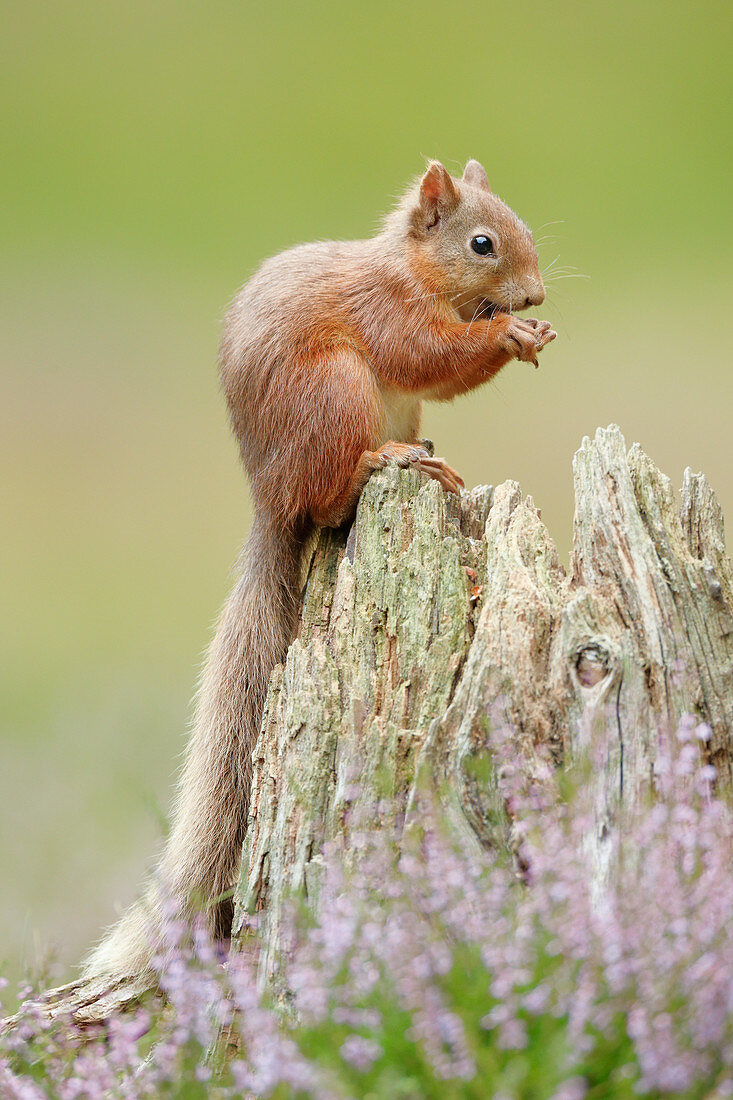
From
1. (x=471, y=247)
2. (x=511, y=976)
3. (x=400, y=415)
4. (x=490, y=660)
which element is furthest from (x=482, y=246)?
(x=511, y=976)

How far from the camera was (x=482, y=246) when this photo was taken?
203 centimetres

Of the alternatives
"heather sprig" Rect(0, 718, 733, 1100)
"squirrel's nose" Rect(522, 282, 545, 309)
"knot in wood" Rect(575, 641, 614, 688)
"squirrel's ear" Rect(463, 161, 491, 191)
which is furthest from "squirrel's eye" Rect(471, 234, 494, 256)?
"heather sprig" Rect(0, 718, 733, 1100)

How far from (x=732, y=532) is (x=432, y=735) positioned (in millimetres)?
2735

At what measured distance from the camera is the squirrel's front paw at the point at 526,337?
1.88m

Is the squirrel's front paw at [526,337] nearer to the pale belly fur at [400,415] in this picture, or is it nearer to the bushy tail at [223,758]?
the pale belly fur at [400,415]

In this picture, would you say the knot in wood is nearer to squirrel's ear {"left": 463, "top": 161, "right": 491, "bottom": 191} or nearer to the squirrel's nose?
the squirrel's nose

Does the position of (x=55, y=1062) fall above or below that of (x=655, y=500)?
below

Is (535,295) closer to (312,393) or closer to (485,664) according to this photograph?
(312,393)

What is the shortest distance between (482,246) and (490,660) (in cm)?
97

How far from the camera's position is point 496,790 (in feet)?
4.39

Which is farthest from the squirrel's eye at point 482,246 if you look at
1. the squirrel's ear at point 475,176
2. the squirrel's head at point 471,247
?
the squirrel's ear at point 475,176

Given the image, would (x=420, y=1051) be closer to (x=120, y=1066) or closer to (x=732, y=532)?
(x=120, y=1066)

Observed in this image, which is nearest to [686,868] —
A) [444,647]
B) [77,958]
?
[444,647]

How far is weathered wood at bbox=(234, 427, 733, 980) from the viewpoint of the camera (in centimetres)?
138
